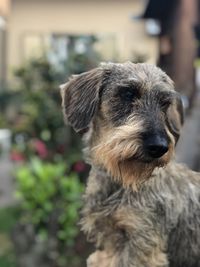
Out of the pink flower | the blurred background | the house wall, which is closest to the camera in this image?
the blurred background

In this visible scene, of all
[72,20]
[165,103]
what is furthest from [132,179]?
[72,20]

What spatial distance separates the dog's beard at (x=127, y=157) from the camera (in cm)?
330

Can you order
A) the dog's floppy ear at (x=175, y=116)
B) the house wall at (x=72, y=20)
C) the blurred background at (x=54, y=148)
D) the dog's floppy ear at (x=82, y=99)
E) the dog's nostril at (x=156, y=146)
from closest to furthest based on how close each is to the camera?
1. the dog's nostril at (x=156, y=146)
2. the dog's floppy ear at (x=82, y=99)
3. the dog's floppy ear at (x=175, y=116)
4. the blurred background at (x=54, y=148)
5. the house wall at (x=72, y=20)

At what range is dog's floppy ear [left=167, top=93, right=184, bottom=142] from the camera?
369cm

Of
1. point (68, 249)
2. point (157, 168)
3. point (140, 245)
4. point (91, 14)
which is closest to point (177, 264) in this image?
point (140, 245)

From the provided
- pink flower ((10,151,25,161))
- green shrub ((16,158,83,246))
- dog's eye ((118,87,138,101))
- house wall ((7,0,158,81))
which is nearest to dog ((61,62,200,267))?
dog's eye ((118,87,138,101))

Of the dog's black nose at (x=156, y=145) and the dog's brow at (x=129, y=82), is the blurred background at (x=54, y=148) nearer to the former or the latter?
the dog's brow at (x=129, y=82)

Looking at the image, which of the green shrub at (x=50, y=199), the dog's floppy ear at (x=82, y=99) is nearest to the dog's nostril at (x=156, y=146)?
the dog's floppy ear at (x=82, y=99)

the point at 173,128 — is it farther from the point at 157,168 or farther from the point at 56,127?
the point at 56,127

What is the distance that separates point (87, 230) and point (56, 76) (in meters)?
6.71

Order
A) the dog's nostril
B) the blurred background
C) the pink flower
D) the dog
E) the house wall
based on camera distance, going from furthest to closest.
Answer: the house wall → the pink flower → the blurred background → the dog → the dog's nostril

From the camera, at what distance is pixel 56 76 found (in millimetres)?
10328

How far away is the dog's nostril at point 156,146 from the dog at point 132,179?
0.29 feet

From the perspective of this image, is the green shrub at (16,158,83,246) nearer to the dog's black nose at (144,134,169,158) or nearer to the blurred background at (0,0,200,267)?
the blurred background at (0,0,200,267)
